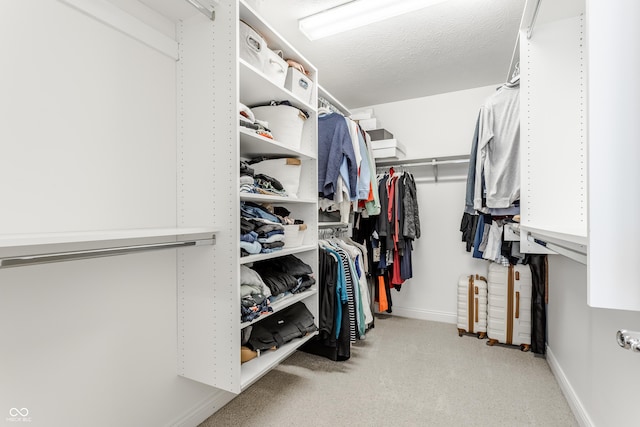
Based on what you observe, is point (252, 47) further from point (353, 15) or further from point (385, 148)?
point (385, 148)

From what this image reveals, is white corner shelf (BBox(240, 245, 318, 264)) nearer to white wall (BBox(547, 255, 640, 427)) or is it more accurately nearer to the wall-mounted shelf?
the wall-mounted shelf

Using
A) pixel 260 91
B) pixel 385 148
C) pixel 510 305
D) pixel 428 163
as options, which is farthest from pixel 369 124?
pixel 510 305

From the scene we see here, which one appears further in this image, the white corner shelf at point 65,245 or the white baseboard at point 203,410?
the white baseboard at point 203,410

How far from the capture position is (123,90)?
139 centimetres

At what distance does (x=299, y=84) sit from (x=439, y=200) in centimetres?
213

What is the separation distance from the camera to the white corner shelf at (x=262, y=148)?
5.06ft

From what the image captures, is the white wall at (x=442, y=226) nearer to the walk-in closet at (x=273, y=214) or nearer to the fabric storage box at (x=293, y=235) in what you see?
the walk-in closet at (x=273, y=214)

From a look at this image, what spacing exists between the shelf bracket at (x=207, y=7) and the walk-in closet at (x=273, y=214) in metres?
0.01

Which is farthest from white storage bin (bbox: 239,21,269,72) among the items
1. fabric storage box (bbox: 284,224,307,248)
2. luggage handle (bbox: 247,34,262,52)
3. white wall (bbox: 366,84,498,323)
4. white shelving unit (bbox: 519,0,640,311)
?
white wall (bbox: 366,84,498,323)

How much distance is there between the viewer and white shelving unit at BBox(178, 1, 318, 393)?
1.42 metres

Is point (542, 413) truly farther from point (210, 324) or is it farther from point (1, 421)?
point (1, 421)

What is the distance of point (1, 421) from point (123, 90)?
130cm

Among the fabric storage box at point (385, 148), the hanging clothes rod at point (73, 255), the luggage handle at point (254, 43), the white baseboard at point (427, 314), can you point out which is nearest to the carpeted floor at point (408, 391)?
the white baseboard at point (427, 314)

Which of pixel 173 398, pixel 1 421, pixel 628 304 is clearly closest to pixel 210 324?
pixel 173 398
